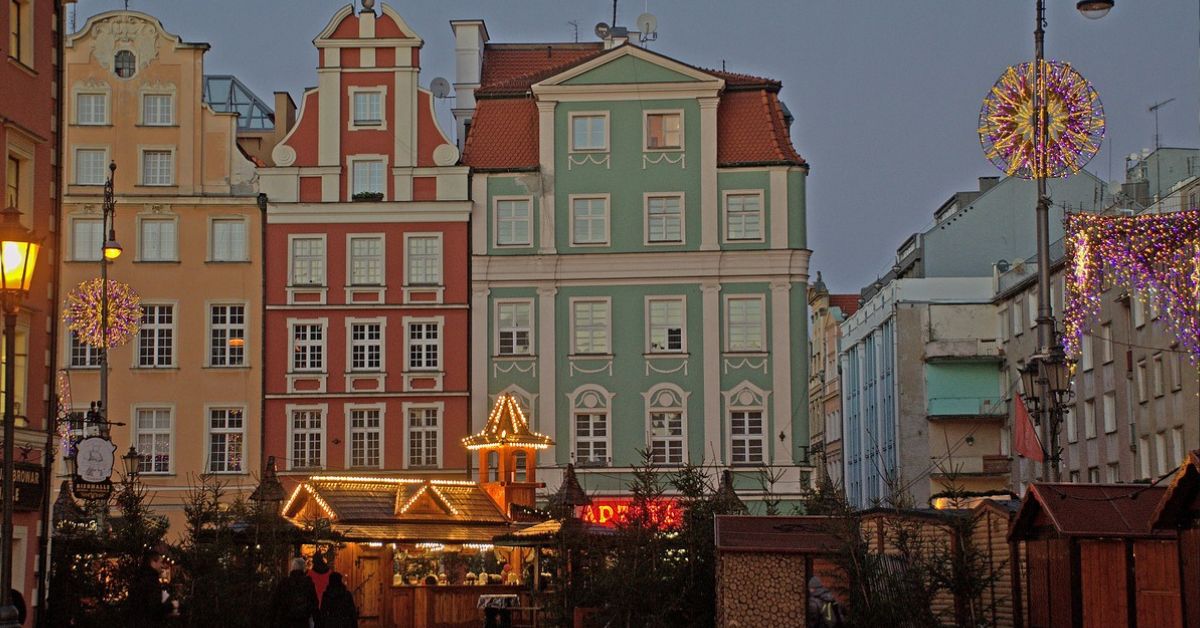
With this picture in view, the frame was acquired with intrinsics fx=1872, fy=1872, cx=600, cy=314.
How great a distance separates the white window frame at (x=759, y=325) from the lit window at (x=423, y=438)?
8.40m

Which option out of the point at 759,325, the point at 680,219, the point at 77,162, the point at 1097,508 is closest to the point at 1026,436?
the point at 1097,508

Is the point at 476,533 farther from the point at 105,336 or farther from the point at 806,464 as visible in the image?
the point at 806,464

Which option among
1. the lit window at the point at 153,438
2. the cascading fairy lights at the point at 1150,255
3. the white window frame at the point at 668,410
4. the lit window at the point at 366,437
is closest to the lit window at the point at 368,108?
the lit window at the point at 366,437

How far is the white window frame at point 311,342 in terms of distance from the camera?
171 ft

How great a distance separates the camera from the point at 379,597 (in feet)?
133

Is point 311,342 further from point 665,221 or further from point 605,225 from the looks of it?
point 665,221

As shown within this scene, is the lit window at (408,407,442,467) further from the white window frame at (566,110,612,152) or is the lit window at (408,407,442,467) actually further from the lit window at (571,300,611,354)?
the white window frame at (566,110,612,152)

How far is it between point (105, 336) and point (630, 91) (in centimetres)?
2039

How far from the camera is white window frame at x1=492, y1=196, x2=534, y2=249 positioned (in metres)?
53.0

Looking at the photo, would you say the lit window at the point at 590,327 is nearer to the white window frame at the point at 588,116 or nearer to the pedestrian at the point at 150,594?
the white window frame at the point at 588,116

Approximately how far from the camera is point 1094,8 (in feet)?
89.0

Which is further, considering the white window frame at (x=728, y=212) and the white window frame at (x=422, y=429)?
the white window frame at (x=728, y=212)

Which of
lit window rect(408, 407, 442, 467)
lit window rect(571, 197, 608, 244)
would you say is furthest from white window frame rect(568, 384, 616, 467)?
lit window rect(571, 197, 608, 244)

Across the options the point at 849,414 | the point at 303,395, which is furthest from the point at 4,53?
the point at 849,414
